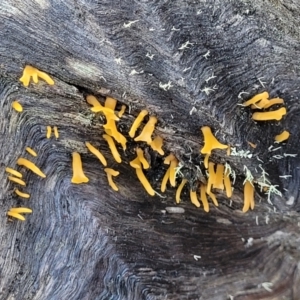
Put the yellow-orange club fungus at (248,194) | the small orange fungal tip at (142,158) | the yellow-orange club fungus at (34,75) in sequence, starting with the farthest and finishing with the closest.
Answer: the yellow-orange club fungus at (248,194) < the small orange fungal tip at (142,158) < the yellow-orange club fungus at (34,75)

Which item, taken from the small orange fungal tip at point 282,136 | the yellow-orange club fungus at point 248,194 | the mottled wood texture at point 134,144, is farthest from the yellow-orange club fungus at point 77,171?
the small orange fungal tip at point 282,136

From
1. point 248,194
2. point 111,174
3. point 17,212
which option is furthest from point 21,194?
point 248,194

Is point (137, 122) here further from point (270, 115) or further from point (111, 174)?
point (270, 115)

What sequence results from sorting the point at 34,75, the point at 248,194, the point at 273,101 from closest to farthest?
1. the point at 34,75
2. the point at 273,101
3. the point at 248,194

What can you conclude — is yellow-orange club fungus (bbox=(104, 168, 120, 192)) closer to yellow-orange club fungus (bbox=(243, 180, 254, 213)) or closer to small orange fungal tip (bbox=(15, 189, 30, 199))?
small orange fungal tip (bbox=(15, 189, 30, 199))

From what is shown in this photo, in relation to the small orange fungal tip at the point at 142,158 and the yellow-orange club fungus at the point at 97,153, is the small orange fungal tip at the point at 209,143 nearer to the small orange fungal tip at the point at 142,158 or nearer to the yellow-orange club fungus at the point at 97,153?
the small orange fungal tip at the point at 142,158

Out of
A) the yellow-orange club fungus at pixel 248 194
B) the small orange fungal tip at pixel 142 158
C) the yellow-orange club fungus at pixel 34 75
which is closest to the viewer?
the yellow-orange club fungus at pixel 34 75
